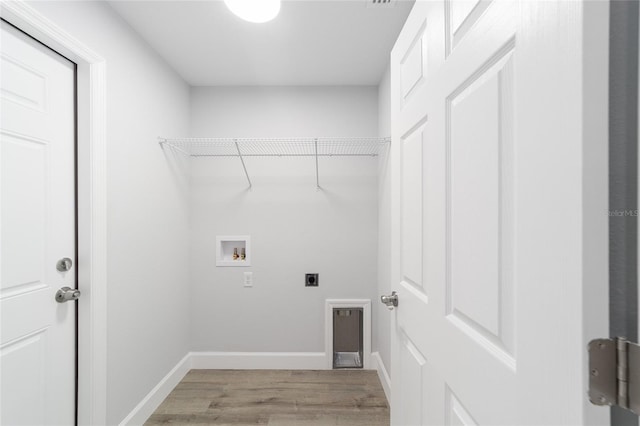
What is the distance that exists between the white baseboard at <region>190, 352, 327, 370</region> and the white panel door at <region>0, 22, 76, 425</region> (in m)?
1.06

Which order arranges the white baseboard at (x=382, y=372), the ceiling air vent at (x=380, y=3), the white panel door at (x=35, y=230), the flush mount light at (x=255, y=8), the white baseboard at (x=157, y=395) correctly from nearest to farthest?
1. the white panel door at (x=35, y=230)
2. the flush mount light at (x=255, y=8)
3. the ceiling air vent at (x=380, y=3)
4. the white baseboard at (x=157, y=395)
5. the white baseboard at (x=382, y=372)

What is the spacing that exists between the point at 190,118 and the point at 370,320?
2.23m

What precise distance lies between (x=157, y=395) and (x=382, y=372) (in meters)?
1.55

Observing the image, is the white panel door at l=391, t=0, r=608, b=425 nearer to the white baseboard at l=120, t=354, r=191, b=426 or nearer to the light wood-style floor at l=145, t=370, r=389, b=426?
the light wood-style floor at l=145, t=370, r=389, b=426

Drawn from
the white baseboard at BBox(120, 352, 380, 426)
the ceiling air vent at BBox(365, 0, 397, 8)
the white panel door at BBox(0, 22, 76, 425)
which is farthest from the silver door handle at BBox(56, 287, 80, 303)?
the ceiling air vent at BBox(365, 0, 397, 8)

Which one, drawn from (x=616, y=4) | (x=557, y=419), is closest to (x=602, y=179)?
(x=616, y=4)

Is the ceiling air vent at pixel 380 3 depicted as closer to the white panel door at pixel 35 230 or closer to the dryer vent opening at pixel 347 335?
the white panel door at pixel 35 230

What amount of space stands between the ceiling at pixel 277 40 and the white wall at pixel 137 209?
17cm

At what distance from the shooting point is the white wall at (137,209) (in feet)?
5.05

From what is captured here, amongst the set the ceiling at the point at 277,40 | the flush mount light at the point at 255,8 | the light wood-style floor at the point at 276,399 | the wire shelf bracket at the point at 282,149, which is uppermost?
the ceiling at the point at 277,40

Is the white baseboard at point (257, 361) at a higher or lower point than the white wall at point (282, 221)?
lower

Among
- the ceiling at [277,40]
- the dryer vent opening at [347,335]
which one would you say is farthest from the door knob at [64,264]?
the dryer vent opening at [347,335]

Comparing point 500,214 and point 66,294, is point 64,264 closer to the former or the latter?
point 66,294

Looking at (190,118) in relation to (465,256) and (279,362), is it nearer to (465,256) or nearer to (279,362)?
(279,362)
